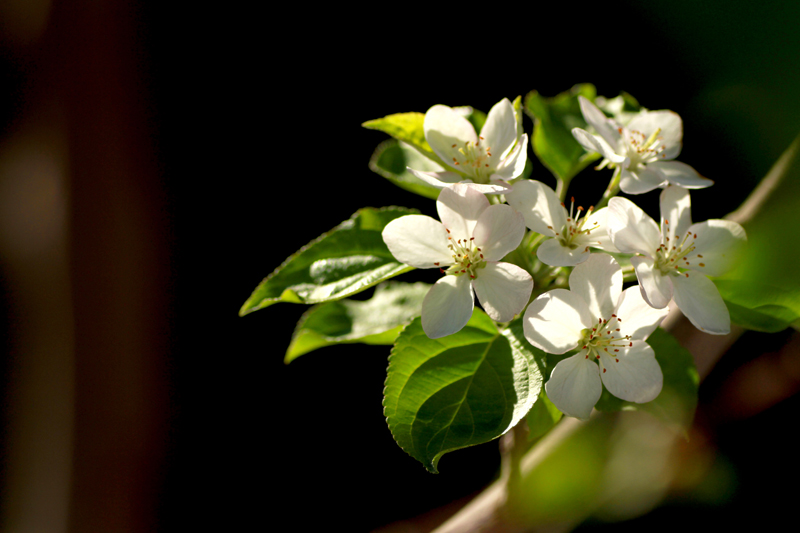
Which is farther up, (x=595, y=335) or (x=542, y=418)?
(x=595, y=335)

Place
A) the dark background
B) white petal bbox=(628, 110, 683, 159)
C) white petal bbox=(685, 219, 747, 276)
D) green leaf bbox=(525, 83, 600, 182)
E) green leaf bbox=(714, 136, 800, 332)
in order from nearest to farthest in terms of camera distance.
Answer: green leaf bbox=(714, 136, 800, 332), white petal bbox=(685, 219, 747, 276), white petal bbox=(628, 110, 683, 159), green leaf bbox=(525, 83, 600, 182), the dark background

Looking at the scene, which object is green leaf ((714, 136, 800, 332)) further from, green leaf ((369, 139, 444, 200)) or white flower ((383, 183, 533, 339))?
green leaf ((369, 139, 444, 200))

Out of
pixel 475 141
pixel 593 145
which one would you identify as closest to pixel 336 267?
pixel 475 141

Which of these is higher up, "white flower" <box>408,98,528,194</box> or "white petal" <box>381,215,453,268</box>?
"white flower" <box>408,98,528,194</box>

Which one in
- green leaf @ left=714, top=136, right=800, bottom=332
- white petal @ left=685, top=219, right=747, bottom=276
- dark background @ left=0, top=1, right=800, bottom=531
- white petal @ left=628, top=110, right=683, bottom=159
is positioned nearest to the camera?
green leaf @ left=714, top=136, right=800, bottom=332

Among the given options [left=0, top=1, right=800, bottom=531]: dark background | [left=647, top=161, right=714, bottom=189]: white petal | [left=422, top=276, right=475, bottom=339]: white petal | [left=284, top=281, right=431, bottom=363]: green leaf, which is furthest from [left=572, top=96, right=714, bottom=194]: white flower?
[left=0, top=1, right=800, bottom=531]: dark background

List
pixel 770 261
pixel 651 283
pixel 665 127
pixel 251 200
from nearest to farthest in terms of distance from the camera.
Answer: pixel 770 261, pixel 651 283, pixel 665 127, pixel 251 200

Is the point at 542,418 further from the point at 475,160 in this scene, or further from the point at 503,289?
A: the point at 475,160
